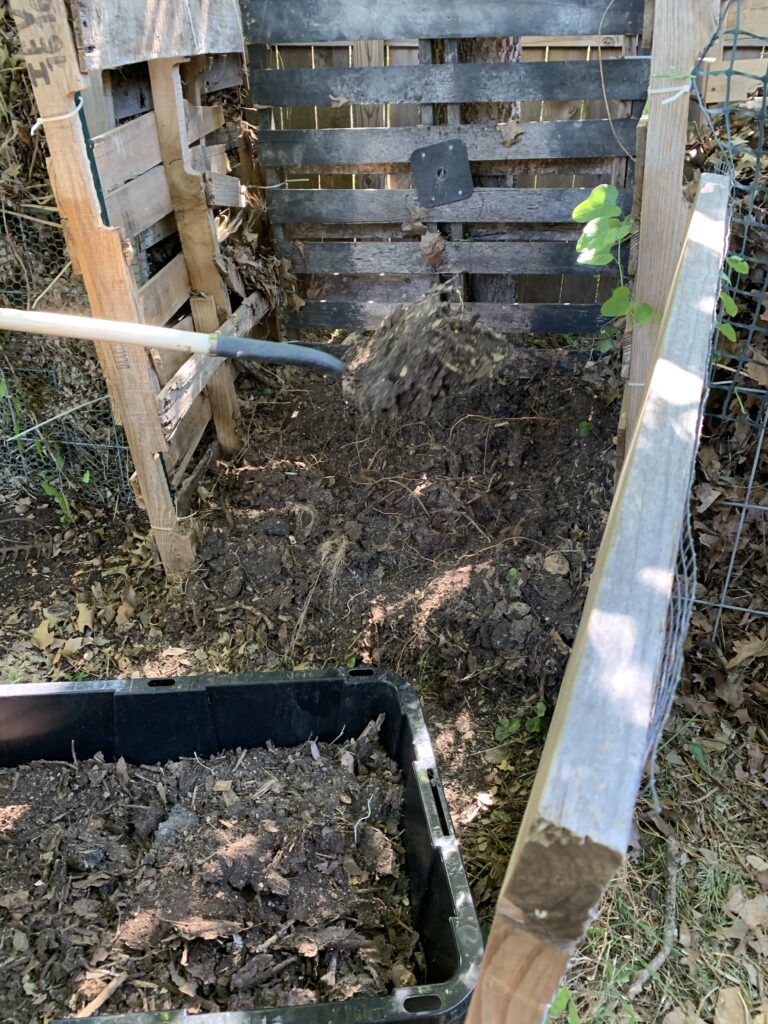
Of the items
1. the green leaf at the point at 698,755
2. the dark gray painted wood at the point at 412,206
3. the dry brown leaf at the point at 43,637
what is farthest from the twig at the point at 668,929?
the dark gray painted wood at the point at 412,206

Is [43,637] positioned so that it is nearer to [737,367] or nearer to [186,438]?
[186,438]

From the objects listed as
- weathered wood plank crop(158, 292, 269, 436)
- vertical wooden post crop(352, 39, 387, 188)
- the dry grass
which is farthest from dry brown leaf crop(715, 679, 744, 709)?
vertical wooden post crop(352, 39, 387, 188)

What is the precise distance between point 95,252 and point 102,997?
6.98 ft

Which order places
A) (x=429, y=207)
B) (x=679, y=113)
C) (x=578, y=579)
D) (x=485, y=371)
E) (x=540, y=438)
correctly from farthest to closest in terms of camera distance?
(x=429, y=207) < (x=540, y=438) < (x=485, y=371) < (x=578, y=579) < (x=679, y=113)

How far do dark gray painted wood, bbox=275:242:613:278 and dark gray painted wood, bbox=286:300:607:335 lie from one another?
0.18m

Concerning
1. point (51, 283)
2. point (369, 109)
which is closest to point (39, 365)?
point (51, 283)

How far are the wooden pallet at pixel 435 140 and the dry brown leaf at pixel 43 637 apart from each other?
2103mm

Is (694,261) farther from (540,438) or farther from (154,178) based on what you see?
(154,178)

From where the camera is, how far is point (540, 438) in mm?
3598

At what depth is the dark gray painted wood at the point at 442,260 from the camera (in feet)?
13.2

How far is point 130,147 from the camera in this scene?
289 centimetres

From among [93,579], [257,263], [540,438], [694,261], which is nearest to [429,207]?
[257,263]

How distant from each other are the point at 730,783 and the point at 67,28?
9.71 ft

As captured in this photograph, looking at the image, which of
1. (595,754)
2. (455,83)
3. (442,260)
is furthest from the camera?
(442,260)
